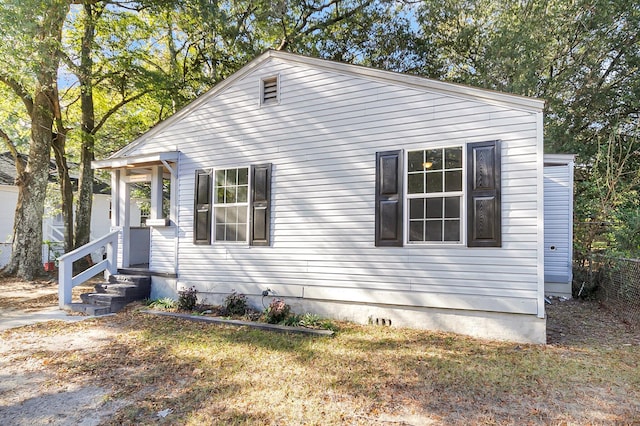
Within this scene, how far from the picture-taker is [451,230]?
18.1 ft

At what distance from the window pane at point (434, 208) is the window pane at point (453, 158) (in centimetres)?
56

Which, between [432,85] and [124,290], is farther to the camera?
[124,290]

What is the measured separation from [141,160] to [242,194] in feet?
8.17

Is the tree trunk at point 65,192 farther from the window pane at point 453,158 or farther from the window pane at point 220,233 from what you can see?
the window pane at point 453,158

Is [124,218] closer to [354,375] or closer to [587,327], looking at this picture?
[354,375]

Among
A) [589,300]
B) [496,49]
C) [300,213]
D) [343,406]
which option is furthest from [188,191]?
[496,49]

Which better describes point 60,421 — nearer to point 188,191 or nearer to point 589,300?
point 188,191

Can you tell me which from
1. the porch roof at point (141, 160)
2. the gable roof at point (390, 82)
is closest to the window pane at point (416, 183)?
the gable roof at point (390, 82)

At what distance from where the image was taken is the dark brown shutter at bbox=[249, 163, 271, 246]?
6.87 metres

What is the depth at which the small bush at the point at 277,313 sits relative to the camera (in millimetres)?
6027

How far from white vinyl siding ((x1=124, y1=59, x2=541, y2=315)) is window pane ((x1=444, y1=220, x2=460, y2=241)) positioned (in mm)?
162

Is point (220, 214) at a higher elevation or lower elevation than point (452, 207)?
lower

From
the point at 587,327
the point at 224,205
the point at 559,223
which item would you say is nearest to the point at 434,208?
the point at 587,327

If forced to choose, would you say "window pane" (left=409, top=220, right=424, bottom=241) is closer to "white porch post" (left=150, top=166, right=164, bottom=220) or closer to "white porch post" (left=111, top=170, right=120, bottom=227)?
"white porch post" (left=150, top=166, right=164, bottom=220)
